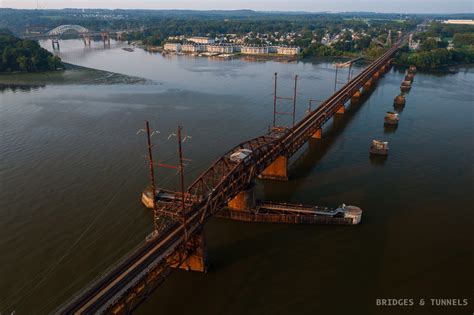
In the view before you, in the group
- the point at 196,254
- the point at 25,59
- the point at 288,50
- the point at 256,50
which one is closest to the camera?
the point at 196,254

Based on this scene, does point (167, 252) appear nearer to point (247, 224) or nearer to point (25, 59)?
point (247, 224)

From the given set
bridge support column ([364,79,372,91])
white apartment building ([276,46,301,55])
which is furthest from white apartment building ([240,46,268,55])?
bridge support column ([364,79,372,91])

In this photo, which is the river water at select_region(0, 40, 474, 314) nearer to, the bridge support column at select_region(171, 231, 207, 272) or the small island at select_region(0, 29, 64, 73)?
the bridge support column at select_region(171, 231, 207, 272)

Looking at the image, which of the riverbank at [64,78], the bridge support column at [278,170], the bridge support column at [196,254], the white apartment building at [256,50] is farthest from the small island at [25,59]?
the bridge support column at [196,254]

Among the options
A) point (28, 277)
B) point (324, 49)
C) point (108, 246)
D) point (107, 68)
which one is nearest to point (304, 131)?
point (108, 246)

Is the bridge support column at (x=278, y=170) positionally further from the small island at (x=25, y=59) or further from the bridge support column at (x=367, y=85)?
the small island at (x=25, y=59)

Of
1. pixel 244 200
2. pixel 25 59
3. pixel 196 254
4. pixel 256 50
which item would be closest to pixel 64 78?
pixel 25 59
